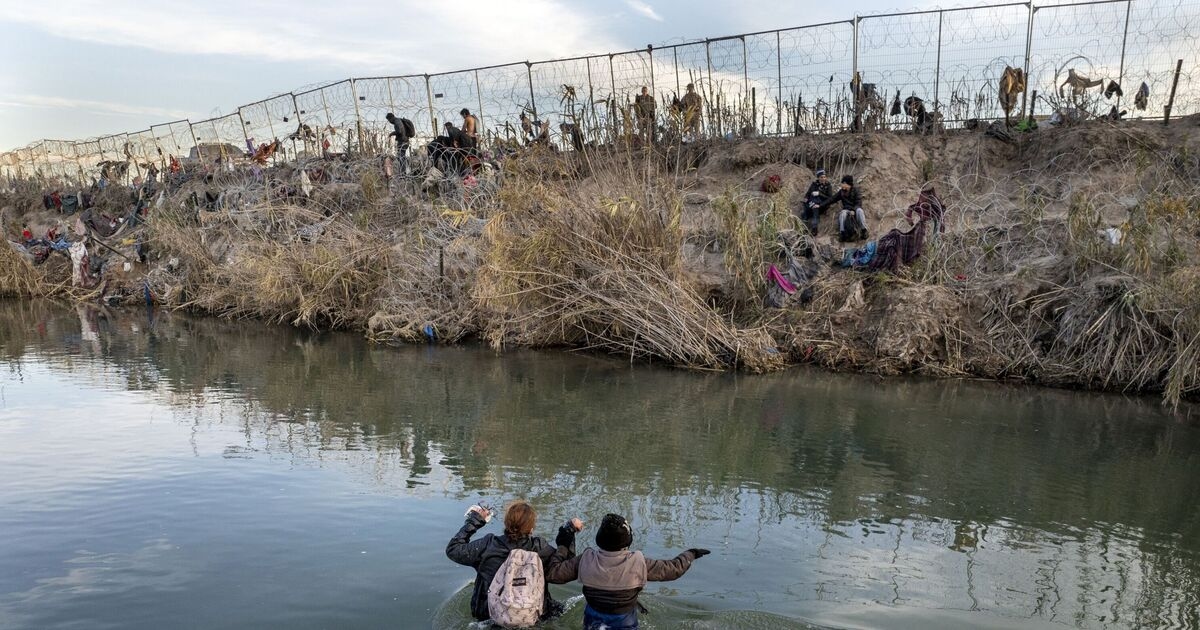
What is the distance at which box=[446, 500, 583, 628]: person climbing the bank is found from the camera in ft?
16.9

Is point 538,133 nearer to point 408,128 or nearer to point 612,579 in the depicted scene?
point 408,128

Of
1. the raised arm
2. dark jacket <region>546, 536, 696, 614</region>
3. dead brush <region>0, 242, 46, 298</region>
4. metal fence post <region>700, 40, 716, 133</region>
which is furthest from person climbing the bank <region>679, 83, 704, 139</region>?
dead brush <region>0, 242, 46, 298</region>

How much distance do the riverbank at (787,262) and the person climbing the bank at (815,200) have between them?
1.33 ft

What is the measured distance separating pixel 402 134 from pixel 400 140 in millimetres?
223

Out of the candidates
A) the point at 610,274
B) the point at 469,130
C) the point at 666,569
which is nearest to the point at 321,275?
the point at 469,130

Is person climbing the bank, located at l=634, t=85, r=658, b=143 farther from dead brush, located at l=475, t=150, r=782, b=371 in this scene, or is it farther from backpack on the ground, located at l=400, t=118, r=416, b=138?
backpack on the ground, located at l=400, t=118, r=416, b=138

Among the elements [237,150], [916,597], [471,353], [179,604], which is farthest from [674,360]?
[237,150]

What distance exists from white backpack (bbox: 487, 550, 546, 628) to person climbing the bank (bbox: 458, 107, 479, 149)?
61.7 ft

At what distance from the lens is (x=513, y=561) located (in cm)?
516

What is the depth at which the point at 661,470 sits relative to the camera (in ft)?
31.0

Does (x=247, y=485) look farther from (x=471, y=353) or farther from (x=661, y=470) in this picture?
(x=471, y=353)

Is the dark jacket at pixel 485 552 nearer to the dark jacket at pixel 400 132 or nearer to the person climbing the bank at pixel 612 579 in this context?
the person climbing the bank at pixel 612 579

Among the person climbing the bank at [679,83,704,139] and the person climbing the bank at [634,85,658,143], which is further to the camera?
the person climbing the bank at [679,83,704,139]

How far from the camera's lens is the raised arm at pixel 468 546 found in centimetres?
537
